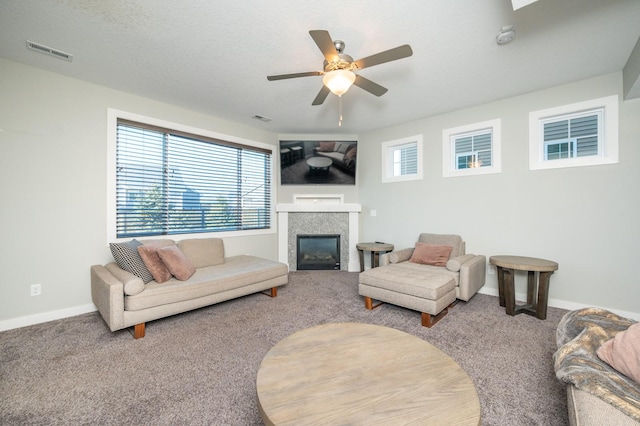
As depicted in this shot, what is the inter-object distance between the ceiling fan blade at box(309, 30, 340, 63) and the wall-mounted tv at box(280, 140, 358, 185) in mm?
2840

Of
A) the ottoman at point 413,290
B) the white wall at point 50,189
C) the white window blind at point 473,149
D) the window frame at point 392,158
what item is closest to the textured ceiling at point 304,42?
the white wall at point 50,189

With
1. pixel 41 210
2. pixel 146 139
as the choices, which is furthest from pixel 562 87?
pixel 41 210

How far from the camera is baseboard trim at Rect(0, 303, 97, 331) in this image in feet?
8.18

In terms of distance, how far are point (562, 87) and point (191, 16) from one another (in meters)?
4.01

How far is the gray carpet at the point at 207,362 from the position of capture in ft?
4.89

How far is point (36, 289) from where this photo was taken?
8.69 ft

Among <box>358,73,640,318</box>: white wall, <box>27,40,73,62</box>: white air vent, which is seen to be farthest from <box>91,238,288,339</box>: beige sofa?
<box>358,73,640,318</box>: white wall

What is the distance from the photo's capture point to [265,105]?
3.61 metres

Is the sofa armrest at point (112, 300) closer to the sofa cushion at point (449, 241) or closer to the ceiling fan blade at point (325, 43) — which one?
the ceiling fan blade at point (325, 43)

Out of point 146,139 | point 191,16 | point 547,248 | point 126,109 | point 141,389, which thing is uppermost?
point 191,16

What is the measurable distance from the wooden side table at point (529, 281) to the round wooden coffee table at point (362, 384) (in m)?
1.92

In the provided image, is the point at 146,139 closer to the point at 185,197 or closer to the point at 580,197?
the point at 185,197

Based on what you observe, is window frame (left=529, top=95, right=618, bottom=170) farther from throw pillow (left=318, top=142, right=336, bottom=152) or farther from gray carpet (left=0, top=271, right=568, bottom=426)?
throw pillow (left=318, top=142, right=336, bottom=152)

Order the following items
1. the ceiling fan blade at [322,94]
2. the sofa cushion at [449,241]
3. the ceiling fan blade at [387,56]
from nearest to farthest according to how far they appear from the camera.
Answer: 1. the ceiling fan blade at [387,56]
2. the ceiling fan blade at [322,94]
3. the sofa cushion at [449,241]
